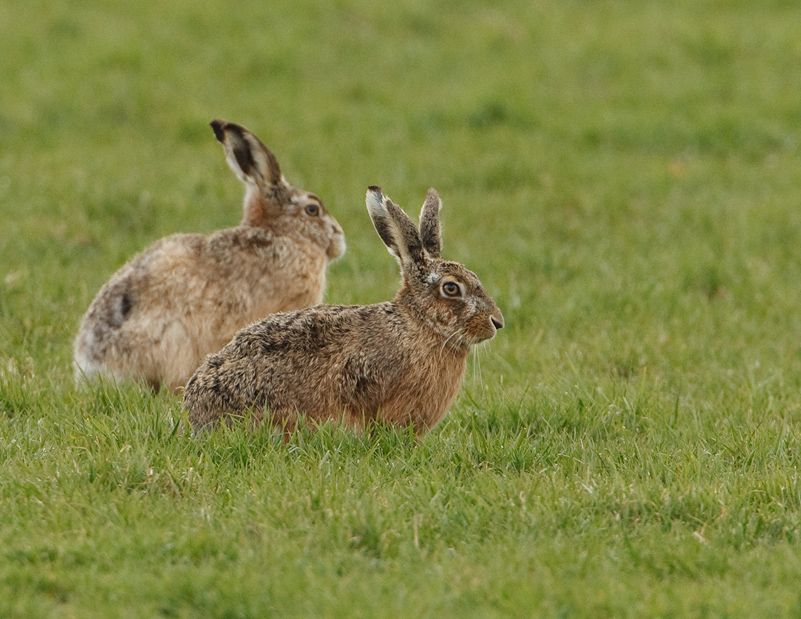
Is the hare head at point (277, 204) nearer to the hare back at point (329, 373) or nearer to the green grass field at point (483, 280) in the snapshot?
the green grass field at point (483, 280)

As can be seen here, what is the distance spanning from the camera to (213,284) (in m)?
7.55

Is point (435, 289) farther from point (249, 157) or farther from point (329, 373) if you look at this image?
point (249, 157)

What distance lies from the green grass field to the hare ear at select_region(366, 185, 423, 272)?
94cm

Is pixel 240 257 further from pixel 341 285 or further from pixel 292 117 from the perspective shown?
pixel 292 117

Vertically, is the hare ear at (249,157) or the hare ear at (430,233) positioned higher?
the hare ear at (249,157)

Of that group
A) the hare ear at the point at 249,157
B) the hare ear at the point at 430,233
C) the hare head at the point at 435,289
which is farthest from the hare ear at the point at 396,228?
the hare ear at the point at 249,157

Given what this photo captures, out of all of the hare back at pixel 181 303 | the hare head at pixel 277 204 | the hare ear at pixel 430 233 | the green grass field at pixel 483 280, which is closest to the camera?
the green grass field at pixel 483 280

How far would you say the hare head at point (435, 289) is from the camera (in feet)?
20.7

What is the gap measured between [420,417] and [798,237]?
5895 millimetres

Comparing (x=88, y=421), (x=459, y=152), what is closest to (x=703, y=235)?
(x=459, y=152)

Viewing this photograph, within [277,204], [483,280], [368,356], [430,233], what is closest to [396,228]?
[430,233]

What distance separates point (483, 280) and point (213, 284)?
108 inches

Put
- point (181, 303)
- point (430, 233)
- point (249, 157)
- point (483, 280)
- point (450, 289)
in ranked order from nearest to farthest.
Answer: point (450, 289) → point (430, 233) → point (181, 303) → point (249, 157) → point (483, 280)

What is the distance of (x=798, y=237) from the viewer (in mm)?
10812
